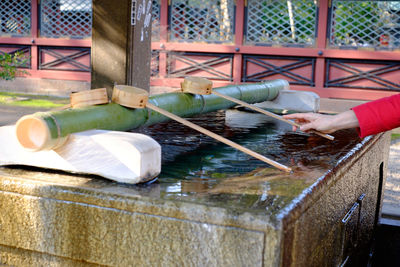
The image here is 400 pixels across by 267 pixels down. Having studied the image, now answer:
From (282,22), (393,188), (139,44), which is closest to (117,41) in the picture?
(139,44)

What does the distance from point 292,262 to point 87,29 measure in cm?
1220

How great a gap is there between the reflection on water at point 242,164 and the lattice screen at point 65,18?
1059 cm

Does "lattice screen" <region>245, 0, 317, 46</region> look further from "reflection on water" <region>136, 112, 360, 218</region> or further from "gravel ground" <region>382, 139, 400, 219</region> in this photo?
"reflection on water" <region>136, 112, 360, 218</region>

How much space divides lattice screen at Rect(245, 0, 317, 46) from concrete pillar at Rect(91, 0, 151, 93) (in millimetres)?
7652

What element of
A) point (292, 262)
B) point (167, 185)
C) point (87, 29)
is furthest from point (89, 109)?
point (87, 29)

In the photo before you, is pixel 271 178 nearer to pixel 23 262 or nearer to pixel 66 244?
pixel 66 244

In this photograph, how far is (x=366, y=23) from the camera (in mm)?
10500

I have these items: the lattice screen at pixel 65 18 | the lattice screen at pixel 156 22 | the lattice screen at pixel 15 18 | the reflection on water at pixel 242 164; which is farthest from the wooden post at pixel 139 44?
the lattice screen at pixel 15 18

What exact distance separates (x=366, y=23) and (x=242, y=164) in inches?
381

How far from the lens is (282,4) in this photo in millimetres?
10984

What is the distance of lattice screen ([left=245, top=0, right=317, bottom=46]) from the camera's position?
35.5 feet

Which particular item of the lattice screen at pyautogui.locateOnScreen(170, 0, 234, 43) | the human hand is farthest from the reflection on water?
the lattice screen at pyautogui.locateOnScreen(170, 0, 234, 43)

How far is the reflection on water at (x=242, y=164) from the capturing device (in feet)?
4.08

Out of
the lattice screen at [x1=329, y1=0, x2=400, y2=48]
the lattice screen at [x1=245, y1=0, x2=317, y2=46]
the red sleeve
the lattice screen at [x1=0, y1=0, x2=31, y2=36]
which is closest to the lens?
the red sleeve
